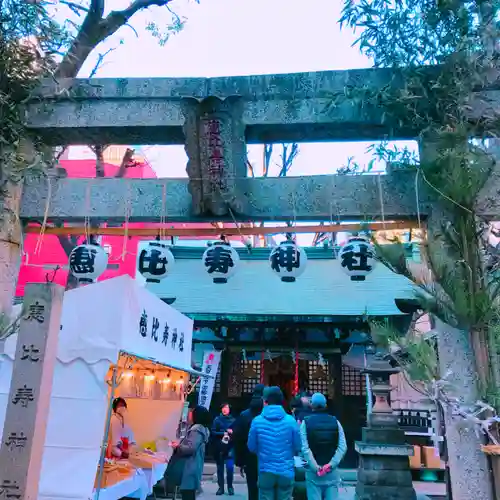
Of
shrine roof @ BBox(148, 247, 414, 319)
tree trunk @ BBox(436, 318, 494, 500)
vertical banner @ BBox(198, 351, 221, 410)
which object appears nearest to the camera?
tree trunk @ BBox(436, 318, 494, 500)

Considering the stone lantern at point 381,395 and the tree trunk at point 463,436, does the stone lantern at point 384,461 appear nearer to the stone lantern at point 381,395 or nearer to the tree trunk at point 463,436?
the stone lantern at point 381,395

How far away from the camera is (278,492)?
Answer: 6020 mm

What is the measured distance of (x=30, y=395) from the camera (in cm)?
495

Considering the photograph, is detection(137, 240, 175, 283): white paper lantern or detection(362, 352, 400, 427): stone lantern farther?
detection(362, 352, 400, 427): stone lantern

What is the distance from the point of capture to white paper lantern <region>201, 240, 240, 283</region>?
7.02 metres

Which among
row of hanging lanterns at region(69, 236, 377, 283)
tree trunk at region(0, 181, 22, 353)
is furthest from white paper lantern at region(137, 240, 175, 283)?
tree trunk at region(0, 181, 22, 353)

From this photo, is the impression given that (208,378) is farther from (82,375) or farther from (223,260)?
(82,375)

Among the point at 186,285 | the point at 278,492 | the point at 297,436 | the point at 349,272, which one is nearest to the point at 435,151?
the point at 349,272

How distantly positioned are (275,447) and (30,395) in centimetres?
282

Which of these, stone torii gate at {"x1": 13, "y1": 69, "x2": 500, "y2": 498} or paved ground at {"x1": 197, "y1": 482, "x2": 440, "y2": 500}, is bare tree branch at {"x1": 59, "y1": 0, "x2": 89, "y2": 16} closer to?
stone torii gate at {"x1": 13, "y1": 69, "x2": 500, "y2": 498}

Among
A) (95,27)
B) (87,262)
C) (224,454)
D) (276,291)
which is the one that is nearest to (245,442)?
(224,454)

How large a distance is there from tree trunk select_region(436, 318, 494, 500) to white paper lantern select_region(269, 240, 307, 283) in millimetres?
2078

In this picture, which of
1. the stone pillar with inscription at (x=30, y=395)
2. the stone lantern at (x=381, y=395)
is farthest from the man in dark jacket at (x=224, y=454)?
the stone pillar with inscription at (x=30, y=395)

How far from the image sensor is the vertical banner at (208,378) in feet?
45.1
